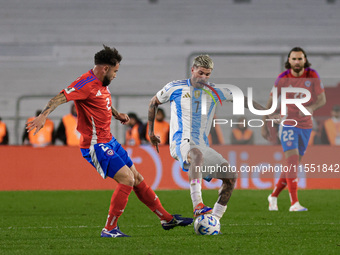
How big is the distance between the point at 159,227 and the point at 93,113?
5.22 feet

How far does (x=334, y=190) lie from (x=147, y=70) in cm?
886

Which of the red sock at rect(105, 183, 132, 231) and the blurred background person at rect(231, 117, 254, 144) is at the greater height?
the red sock at rect(105, 183, 132, 231)

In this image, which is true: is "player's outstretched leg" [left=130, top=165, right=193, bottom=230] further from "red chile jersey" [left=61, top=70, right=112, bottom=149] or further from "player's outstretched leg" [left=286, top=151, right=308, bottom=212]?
Result: "player's outstretched leg" [left=286, top=151, right=308, bottom=212]

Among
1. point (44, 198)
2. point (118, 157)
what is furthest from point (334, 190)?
point (118, 157)

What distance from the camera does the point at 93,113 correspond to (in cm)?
620

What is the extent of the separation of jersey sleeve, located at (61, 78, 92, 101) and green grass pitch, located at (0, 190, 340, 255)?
1.25 meters

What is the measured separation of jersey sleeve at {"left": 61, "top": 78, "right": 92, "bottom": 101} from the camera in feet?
19.1

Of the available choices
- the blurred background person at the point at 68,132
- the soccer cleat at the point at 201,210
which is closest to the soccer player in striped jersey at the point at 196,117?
the soccer cleat at the point at 201,210

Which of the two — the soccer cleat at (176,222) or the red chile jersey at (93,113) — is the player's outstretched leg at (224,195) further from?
the red chile jersey at (93,113)

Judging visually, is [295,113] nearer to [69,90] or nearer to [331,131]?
[69,90]

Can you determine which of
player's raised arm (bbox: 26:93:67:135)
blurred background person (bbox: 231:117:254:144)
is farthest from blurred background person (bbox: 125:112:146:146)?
player's raised arm (bbox: 26:93:67:135)

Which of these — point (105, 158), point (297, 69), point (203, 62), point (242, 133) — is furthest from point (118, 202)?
point (242, 133)

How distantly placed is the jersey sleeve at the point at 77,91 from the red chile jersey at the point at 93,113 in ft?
0.12

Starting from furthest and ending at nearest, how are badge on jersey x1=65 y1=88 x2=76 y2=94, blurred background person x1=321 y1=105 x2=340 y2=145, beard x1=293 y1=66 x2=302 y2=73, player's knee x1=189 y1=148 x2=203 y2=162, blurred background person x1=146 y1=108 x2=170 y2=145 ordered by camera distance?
blurred background person x1=146 y1=108 x2=170 y2=145
blurred background person x1=321 y1=105 x2=340 y2=145
beard x1=293 y1=66 x2=302 y2=73
player's knee x1=189 y1=148 x2=203 y2=162
badge on jersey x1=65 y1=88 x2=76 y2=94
